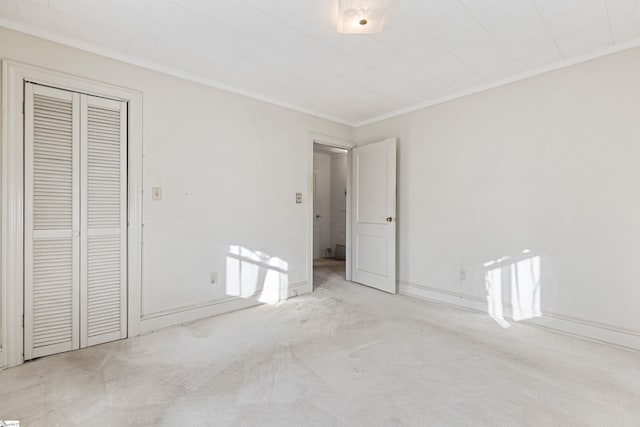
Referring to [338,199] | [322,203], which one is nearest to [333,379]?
[338,199]

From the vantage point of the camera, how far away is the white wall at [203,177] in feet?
8.33

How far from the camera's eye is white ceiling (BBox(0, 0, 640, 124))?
1854mm

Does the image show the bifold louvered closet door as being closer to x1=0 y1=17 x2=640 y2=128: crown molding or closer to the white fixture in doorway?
x1=0 y1=17 x2=640 y2=128: crown molding

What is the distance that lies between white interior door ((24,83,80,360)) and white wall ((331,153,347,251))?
4982 millimetres

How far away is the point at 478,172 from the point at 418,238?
1.03 metres

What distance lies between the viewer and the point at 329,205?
6.95 meters

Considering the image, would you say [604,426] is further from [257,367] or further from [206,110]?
[206,110]

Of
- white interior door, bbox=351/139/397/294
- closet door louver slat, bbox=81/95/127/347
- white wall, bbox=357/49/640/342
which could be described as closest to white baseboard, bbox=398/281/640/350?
white wall, bbox=357/49/640/342

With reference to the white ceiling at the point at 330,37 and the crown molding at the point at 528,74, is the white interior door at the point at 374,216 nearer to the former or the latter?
the crown molding at the point at 528,74

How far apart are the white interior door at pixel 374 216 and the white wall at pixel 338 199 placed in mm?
2266

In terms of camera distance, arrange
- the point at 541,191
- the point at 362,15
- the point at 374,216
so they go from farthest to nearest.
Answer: the point at 374,216, the point at 541,191, the point at 362,15

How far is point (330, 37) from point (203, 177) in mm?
1711

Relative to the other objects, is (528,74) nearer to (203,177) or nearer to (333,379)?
(333,379)

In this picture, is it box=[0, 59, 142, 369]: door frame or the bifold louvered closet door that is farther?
the bifold louvered closet door
